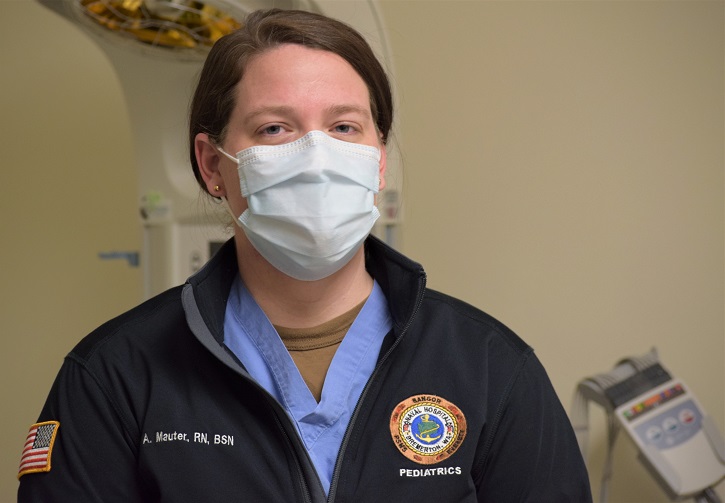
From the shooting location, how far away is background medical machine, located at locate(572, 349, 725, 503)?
7.17 ft

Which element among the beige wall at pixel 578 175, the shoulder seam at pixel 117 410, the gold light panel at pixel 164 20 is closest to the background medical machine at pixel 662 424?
the beige wall at pixel 578 175

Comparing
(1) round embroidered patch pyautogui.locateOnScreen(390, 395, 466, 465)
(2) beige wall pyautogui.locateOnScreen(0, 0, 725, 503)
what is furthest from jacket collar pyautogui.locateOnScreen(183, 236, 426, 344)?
(2) beige wall pyautogui.locateOnScreen(0, 0, 725, 503)

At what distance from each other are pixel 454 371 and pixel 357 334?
0.48 feet

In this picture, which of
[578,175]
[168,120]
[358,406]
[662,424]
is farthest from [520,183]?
[358,406]

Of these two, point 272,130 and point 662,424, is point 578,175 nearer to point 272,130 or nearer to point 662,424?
point 662,424

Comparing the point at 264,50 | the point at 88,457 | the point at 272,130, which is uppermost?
the point at 264,50

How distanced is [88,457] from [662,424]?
65.1 inches

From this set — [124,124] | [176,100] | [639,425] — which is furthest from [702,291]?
[124,124]

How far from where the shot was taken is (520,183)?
2766 mm

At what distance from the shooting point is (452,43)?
9.18ft

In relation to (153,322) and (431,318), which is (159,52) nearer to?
(153,322)

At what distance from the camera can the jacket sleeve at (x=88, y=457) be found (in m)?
1.05

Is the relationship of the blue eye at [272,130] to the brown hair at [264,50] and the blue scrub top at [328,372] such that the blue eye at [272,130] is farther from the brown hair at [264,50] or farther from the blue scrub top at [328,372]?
the blue scrub top at [328,372]

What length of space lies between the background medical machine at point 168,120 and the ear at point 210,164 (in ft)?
1.94
